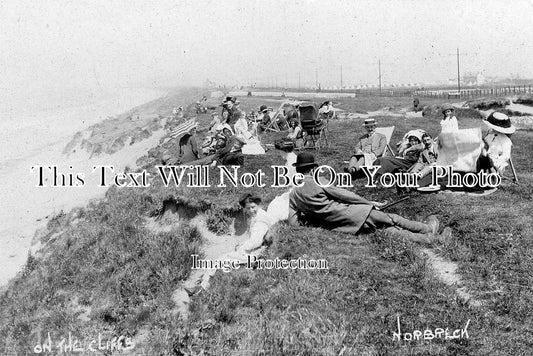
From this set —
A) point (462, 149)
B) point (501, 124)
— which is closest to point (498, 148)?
point (501, 124)

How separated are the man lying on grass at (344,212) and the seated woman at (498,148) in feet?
8.22

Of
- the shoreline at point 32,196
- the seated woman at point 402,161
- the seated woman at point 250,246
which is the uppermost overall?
the seated woman at point 402,161

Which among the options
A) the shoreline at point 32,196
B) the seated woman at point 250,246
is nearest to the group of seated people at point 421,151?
the seated woman at point 250,246

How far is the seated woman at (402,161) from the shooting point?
9.47 metres

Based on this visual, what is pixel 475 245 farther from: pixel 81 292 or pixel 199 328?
pixel 81 292

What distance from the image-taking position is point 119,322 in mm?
6004

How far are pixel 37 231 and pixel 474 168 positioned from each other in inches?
521

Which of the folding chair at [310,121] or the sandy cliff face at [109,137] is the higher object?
the folding chair at [310,121]

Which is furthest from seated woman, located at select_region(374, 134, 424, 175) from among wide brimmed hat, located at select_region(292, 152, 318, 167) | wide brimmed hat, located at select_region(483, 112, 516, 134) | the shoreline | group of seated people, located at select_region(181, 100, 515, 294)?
the shoreline

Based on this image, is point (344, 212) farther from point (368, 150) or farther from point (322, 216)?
point (368, 150)

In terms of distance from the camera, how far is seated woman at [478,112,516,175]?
8.03 m

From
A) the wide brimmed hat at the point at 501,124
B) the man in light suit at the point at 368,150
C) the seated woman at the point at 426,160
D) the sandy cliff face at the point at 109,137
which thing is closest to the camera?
the wide brimmed hat at the point at 501,124

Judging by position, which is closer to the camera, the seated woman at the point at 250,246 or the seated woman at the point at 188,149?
the seated woman at the point at 250,246

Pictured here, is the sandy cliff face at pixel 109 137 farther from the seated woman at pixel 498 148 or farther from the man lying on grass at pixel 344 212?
the seated woman at pixel 498 148
